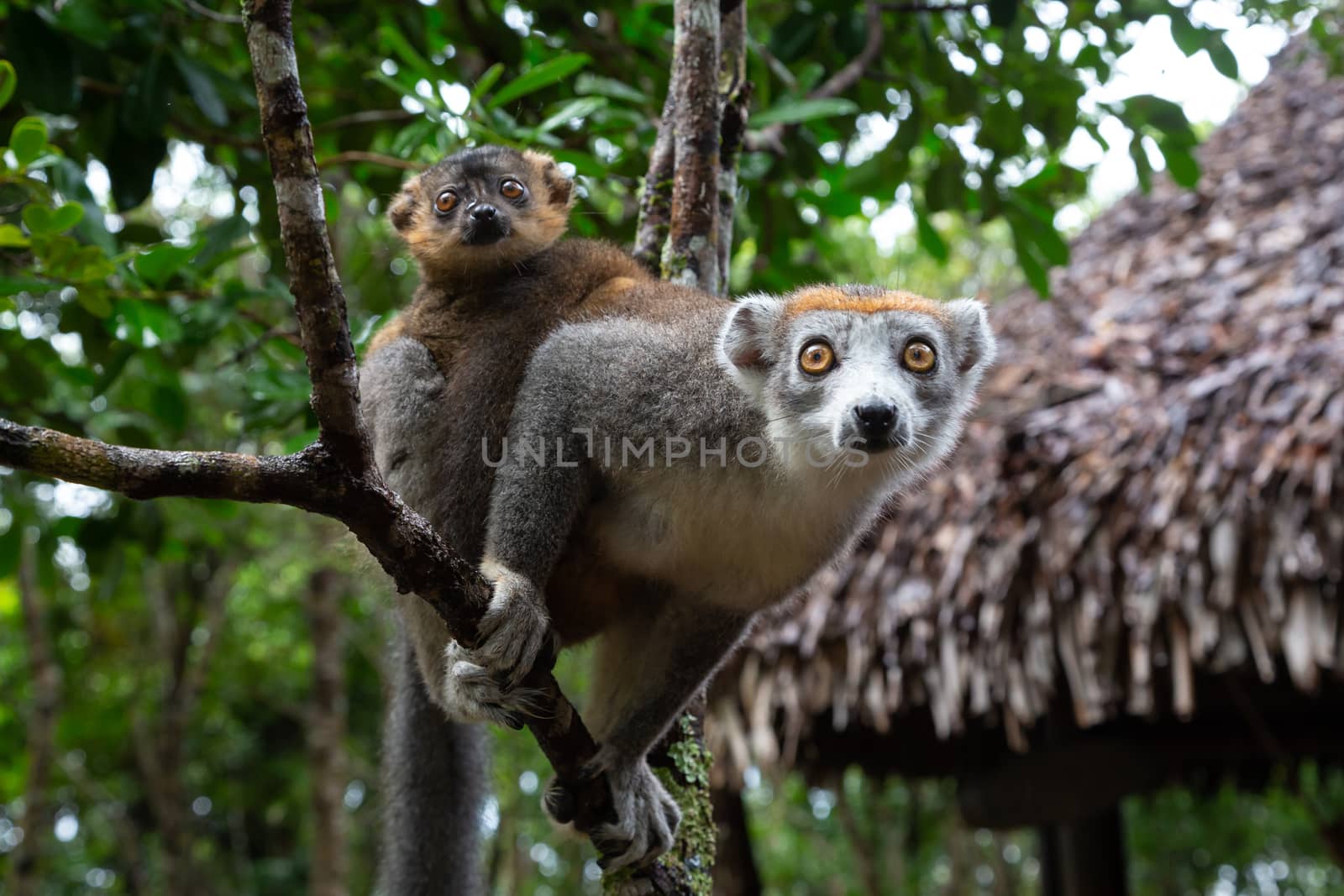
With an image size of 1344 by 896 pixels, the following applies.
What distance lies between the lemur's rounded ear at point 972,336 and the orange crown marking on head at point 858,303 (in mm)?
59

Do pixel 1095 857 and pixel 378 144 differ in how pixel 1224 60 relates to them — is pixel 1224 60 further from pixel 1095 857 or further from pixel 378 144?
pixel 1095 857

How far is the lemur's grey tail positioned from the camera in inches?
142

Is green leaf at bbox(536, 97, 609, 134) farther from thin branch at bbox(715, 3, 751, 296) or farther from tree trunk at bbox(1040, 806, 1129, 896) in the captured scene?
tree trunk at bbox(1040, 806, 1129, 896)

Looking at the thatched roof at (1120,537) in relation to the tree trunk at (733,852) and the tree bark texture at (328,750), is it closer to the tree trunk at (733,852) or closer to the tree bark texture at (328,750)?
the tree trunk at (733,852)

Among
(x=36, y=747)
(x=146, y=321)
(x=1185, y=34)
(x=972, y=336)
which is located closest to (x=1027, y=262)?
(x=1185, y=34)

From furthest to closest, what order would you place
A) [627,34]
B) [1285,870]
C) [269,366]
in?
[1285,870] < [627,34] < [269,366]

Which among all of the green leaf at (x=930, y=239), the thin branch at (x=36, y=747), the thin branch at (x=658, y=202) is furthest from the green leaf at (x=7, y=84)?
the thin branch at (x=36, y=747)

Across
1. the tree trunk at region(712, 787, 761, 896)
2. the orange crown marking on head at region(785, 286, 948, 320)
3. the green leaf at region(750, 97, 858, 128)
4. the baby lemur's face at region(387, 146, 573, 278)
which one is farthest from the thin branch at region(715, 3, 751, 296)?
the tree trunk at region(712, 787, 761, 896)

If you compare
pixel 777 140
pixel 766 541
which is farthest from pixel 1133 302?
pixel 766 541

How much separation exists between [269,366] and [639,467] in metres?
1.72

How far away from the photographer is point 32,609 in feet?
28.6

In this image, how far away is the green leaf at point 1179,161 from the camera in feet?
14.2

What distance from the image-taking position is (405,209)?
404cm

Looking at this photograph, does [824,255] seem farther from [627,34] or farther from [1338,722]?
[1338,722]
